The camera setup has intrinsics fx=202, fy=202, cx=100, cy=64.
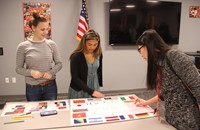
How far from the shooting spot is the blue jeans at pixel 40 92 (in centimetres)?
207

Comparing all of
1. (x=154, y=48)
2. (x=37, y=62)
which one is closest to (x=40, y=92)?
(x=37, y=62)

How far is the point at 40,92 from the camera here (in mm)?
2094

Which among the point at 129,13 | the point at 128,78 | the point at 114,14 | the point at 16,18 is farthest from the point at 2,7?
the point at 128,78

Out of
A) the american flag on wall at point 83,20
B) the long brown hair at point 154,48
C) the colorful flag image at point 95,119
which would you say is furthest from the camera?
the american flag on wall at point 83,20

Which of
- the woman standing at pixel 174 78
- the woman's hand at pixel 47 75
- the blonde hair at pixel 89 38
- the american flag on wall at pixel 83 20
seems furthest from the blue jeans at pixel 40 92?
the american flag on wall at pixel 83 20

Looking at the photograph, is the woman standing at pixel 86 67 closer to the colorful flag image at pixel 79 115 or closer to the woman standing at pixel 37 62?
A: the woman standing at pixel 37 62

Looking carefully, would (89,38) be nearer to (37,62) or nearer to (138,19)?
(37,62)

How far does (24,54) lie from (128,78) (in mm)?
2897

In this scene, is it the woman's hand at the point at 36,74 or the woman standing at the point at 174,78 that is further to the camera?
the woman's hand at the point at 36,74

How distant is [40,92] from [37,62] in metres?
0.31

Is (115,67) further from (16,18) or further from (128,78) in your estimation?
(16,18)

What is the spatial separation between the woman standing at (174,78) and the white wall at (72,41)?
293 centimetres

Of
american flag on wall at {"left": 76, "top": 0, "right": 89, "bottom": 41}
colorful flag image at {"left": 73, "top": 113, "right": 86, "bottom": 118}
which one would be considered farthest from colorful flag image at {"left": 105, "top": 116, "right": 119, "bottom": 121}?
american flag on wall at {"left": 76, "top": 0, "right": 89, "bottom": 41}

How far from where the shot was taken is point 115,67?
4422 millimetres
